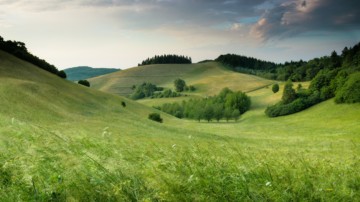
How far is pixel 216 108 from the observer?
455ft

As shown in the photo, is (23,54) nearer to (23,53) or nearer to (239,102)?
(23,53)

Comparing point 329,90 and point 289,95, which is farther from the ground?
point 329,90

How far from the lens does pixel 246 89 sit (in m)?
185

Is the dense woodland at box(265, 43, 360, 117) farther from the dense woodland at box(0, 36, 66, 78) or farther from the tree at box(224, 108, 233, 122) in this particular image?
the dense woodland at box(0, 36, 66, 78)

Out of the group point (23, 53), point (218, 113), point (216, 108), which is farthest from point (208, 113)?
point (23, 53)

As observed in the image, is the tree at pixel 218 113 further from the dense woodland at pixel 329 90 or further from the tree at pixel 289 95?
the tree at pixel 289 95

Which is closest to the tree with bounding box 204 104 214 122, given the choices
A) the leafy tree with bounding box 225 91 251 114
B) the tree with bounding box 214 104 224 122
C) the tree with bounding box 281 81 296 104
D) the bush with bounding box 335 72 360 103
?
the tree with bounding box 214 104 224 122

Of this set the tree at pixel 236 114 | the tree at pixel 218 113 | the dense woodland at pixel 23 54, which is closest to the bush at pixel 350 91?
the tree at pixel 236 114

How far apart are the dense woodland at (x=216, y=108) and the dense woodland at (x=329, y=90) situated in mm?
17809

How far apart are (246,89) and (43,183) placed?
602ft

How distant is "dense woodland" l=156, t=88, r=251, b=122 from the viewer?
450 feet

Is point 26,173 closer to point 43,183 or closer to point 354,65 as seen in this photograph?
point 43,183

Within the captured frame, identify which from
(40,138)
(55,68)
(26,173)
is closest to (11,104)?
(40,138)

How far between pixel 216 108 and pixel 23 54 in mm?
85711
